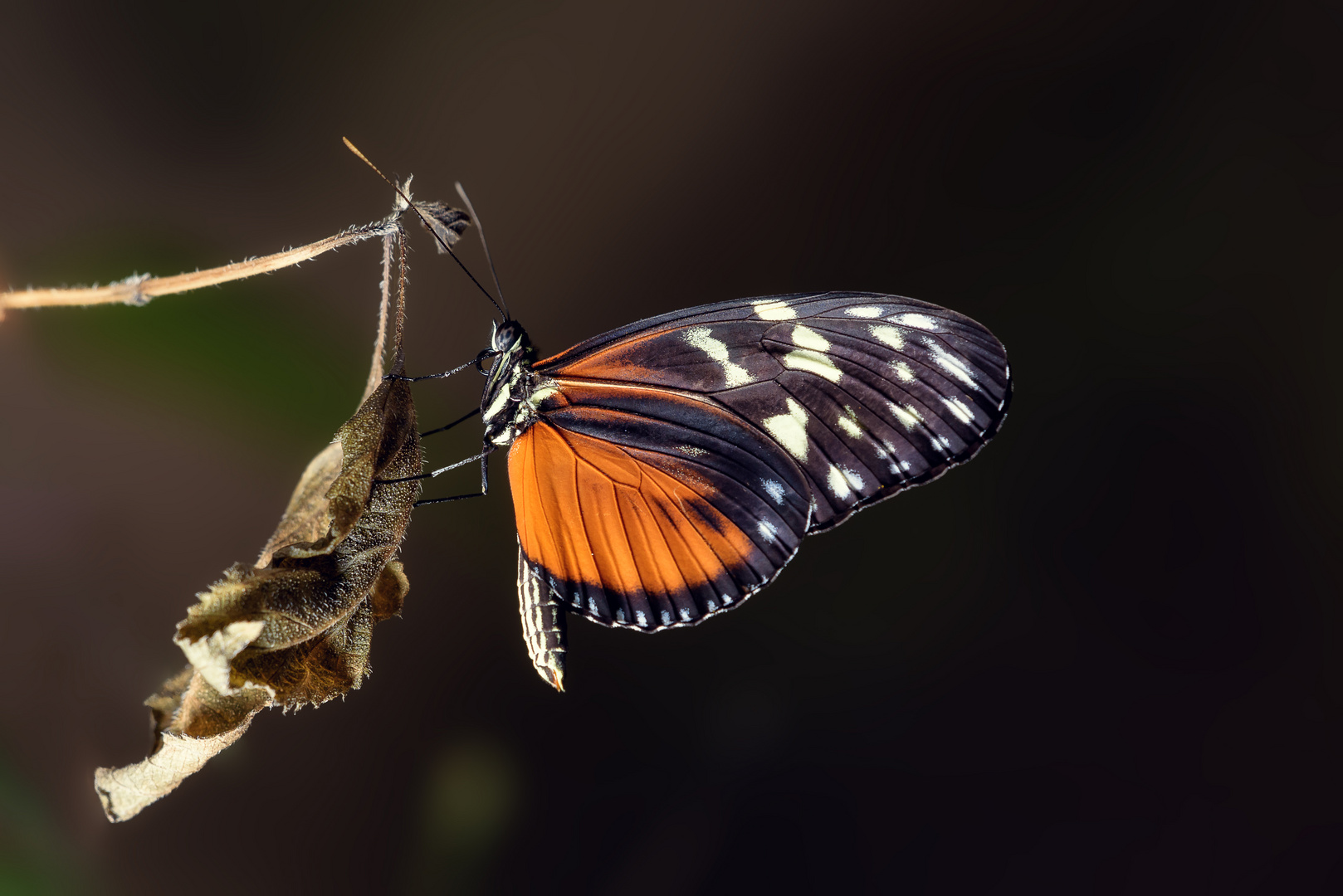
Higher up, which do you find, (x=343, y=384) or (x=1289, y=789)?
(x=343, y=384)

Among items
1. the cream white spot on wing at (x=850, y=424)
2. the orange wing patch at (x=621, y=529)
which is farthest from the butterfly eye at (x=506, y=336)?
the cream white spot on wing at (x=850, y=424)

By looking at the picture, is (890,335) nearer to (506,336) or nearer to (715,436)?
(715,436)

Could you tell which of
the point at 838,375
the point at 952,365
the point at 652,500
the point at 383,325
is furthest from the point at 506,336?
the point at 952,365

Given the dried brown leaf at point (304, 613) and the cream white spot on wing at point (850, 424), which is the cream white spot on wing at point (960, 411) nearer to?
the cream white spot on wing at point (850, 424)

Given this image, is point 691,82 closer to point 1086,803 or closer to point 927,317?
point 927,317

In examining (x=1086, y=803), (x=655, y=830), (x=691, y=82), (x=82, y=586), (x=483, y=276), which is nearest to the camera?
(x=82, y=586)

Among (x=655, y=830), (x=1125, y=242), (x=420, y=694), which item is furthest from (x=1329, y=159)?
(x=420, y=694)
